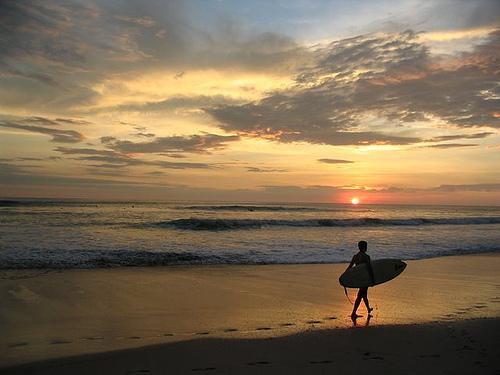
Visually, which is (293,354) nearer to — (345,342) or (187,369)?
(345,342)

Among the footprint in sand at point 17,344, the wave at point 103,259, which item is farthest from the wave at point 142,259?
the footprint in sand at point 17,344

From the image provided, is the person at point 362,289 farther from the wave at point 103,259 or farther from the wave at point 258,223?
the wave at point 258,223

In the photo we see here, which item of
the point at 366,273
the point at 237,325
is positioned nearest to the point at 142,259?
the point at 237,325

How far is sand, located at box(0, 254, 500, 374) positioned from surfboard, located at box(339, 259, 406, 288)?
0.60m

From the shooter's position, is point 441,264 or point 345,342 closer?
point 345,342

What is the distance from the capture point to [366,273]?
29.0 ft

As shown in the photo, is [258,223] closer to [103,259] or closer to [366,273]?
[103,259]

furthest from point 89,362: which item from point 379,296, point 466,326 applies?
point 379,296

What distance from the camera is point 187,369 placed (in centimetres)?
559

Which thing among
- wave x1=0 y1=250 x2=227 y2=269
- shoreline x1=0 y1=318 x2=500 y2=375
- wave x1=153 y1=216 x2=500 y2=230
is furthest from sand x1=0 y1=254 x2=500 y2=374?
wave x1=153 y1=216 x2=500 y2=230

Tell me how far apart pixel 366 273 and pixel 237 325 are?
119 inches

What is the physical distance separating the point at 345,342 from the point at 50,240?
1752 centimetres

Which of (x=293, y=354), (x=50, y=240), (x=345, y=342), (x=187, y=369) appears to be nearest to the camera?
(x=187, y=369)

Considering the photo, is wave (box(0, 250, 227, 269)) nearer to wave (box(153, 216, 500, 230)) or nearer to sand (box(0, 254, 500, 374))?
sand (box(0, 254, 500, 374))
